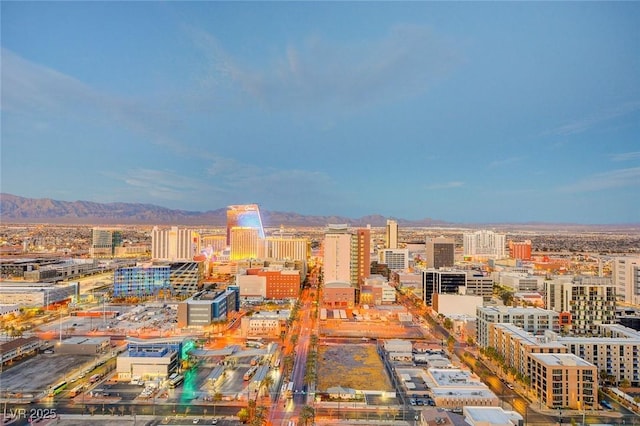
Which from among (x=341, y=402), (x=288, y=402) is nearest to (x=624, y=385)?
(x=341, y=402)

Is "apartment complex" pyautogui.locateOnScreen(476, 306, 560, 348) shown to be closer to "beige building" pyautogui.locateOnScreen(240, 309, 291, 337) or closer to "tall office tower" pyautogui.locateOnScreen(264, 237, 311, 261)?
"beige building" pyautogui.locateOnScreen(240, 309, 291, 337)

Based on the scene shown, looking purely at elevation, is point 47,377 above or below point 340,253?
below

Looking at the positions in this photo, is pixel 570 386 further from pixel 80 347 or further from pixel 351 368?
pixel 80 347

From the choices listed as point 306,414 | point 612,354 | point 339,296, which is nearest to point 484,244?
point 339,296

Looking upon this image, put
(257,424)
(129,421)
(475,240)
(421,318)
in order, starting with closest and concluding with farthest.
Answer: (257,424) → (129,421) → (421,318) → (475,240)

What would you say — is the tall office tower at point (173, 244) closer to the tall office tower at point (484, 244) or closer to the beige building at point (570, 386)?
the tall office tower at point (484, 244)

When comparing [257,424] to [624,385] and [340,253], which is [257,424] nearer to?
[624,385]

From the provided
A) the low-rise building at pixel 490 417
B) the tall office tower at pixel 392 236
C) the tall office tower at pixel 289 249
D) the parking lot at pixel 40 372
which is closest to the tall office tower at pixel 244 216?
the tall office tower at pixel 289 249
